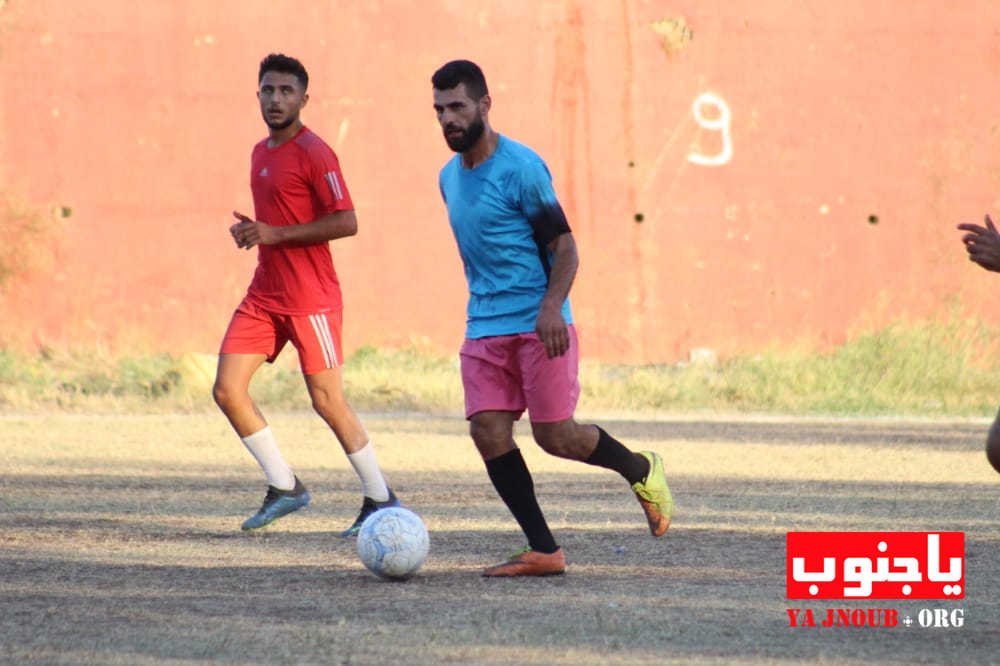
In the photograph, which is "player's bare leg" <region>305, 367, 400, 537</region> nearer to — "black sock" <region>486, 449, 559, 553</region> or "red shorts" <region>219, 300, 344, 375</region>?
"red shorts" <region>219, 300, 344, 375</region>

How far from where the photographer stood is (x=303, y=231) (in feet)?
27.5

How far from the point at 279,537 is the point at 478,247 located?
2054 millimetres

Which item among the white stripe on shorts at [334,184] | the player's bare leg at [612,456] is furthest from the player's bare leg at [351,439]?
the player's bare leg at [612,456]

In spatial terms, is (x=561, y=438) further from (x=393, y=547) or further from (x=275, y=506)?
(x=275, y=506)

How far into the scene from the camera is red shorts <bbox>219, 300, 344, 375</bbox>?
27.9ft

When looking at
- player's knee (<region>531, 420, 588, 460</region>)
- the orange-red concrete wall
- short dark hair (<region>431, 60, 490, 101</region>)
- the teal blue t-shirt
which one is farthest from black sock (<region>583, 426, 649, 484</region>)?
the orange-red concrete wall

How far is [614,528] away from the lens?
28.8 ft

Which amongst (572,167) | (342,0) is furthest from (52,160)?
(572,167)

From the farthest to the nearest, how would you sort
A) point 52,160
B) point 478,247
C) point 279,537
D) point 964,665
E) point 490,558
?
point 52,160 < point 279,537 < point 490,558 < point 478,247 < point 964,665

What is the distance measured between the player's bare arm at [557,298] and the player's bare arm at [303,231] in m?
1.62

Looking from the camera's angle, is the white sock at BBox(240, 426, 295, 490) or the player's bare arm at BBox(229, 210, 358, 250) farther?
the white sock at BBox(240, 426, 295, 490)

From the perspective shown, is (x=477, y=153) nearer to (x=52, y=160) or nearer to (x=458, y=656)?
(x=458, y=656)

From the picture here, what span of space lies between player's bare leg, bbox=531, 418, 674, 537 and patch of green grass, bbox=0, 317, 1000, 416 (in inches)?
351

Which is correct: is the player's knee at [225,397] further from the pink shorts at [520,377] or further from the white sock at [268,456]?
the pink shorts at [520,377]
